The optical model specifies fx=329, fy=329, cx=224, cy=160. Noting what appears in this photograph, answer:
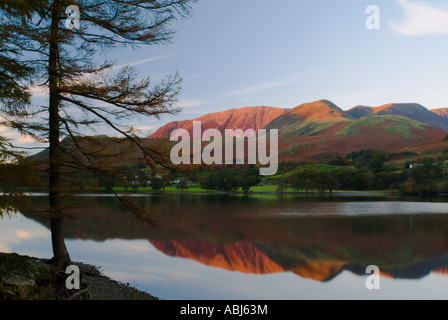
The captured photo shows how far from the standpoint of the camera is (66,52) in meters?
10.5

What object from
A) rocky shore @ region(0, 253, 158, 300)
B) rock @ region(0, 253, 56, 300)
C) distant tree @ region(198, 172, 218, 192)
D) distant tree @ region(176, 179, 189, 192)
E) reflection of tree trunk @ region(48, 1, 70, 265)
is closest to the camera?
rock @ region(0, 253, 56, 300)

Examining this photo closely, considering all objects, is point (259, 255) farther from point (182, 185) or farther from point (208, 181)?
point (182, 185)

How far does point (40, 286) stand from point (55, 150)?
4450 mm

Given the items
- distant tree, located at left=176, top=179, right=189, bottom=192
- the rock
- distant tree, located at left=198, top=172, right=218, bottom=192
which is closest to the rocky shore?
the rock

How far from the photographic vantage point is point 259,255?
57.1 ft

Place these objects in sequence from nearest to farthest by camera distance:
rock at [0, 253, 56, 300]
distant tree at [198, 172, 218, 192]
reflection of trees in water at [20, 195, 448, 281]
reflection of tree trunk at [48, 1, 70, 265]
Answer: rock at [0, 253, 56, 300]
reflection of tree trunk at [48, 1, 70, 265]
reflection of trees in water at [20, 195, 448, 281]
distant tree at [198, 172, 218, 192]

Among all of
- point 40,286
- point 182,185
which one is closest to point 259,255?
point 40,286

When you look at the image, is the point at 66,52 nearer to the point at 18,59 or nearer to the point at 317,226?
the point at 18,59

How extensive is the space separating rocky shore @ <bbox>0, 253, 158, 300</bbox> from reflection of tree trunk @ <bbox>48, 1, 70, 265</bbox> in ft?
4.95

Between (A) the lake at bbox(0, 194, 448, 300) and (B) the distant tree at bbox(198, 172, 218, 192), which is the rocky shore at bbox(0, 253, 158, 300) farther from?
(B) the distant tree at bbox(198, 172, 218, 192)

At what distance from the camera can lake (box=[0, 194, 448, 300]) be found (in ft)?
40.8

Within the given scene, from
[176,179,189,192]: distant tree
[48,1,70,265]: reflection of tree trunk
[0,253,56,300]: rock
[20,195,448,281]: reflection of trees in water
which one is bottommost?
[20,195,448,281]: reflection of trees in water
